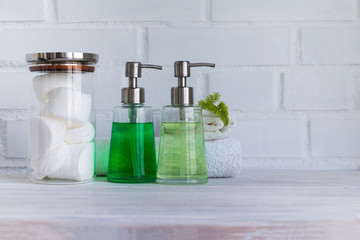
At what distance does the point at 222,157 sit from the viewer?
0.82 meters

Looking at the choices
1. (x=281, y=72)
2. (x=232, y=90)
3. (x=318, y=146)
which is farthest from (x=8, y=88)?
(x=318, y=146)

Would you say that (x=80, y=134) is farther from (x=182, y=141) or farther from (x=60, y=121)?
(x=182, y=141)

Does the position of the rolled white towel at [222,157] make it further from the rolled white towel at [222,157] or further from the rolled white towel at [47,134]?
the rolled white towel at [47,134]

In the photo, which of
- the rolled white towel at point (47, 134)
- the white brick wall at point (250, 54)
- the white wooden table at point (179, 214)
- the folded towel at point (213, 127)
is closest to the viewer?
the white wooden table at point (179, 214)

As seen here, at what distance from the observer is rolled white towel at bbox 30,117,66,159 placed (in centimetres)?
74

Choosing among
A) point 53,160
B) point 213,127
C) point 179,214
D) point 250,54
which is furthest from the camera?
point 250,54

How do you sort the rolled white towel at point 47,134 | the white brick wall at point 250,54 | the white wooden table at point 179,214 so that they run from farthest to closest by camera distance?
the white brick wall at point 250,54, the rolled white towel at point 47,134, the white wooden table at point 179,214

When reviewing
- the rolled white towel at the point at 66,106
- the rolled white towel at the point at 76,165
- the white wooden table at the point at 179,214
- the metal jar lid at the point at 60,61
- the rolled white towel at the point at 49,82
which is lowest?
the white wooden table at the point at 179,214

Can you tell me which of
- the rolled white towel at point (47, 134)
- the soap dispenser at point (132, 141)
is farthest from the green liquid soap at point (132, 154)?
the rolled white towel at point (47, 134)

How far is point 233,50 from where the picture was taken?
98cm

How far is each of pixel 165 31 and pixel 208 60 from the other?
4.9 inches

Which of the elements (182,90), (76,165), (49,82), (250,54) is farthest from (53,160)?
(250,54)

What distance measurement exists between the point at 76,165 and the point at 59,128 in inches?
2.9

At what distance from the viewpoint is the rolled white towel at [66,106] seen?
29.5 inches
